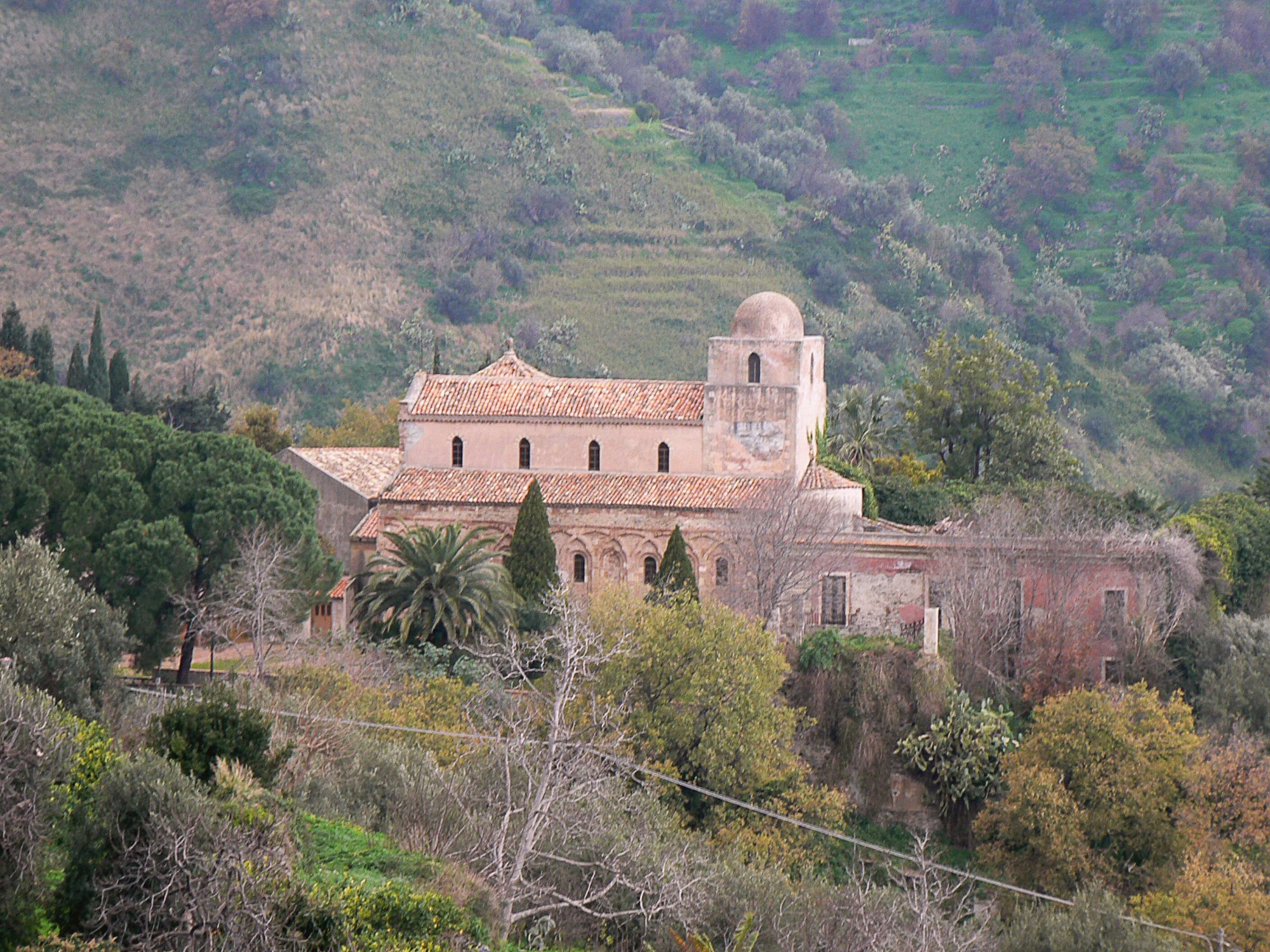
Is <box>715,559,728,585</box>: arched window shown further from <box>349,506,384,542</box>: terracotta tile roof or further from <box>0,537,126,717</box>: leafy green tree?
<box>0,537,126,717</box>: leafy green tree

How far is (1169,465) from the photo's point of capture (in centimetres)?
8644

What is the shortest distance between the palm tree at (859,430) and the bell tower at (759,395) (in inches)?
261

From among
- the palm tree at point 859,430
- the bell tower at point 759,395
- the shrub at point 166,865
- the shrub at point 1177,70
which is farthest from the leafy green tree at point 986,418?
the shrub at point 1177,70

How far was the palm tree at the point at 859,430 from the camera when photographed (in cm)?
5119

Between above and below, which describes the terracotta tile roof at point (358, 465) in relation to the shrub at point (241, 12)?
below

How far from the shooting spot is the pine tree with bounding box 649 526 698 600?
39.6 meters

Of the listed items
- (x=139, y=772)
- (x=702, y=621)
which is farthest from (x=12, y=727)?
(x=702, y=621)

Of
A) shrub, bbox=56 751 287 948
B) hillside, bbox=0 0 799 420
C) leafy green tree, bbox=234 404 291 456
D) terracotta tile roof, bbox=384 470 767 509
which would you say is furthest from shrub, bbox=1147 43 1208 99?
shrub, bbox=56 751 287 948

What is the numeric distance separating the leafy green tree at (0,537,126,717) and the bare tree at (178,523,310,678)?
522 centimetres

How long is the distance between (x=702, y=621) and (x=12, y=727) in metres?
16.9

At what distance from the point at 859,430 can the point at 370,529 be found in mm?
15637

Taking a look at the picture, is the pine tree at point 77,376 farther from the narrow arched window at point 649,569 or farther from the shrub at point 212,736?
the shrub at point 212,736

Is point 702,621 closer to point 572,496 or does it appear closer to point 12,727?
point 572,496

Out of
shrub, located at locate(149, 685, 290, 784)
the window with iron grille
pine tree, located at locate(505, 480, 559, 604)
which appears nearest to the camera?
shrub, located at locate(149, 685, 290, 784)
